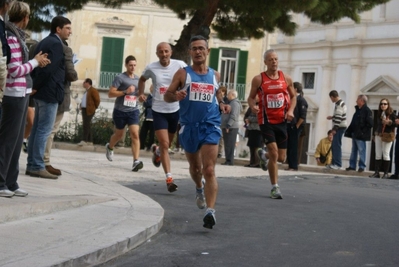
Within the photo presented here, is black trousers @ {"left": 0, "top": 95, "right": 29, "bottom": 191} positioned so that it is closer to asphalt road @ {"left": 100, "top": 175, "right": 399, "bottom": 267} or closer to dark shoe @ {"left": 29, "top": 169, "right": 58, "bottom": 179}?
asphalt road @ {"left": 100, "top": 175, "right": 399, "bottom": 267}

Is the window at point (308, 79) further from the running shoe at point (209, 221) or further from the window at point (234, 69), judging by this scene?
the running shoe at point (209, 221)

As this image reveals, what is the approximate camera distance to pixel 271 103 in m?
13.9

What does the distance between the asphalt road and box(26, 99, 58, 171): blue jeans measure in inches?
59.6

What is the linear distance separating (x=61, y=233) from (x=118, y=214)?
1569 millimetres

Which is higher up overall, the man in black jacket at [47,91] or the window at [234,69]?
the window at [234,69]

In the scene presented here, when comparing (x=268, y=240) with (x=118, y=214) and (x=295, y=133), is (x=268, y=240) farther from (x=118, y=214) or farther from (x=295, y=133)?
(x=295, y=133)

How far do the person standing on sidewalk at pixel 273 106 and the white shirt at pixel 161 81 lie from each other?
1085mm

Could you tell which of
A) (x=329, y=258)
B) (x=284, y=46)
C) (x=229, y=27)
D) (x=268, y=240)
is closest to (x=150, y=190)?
(x=268, y=240)

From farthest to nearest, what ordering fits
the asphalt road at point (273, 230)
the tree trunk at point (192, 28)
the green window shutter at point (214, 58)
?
the green window shutter at point (214, 58) → the tree trunk at point (192, 28) → the asphalt road at point (273, 230)

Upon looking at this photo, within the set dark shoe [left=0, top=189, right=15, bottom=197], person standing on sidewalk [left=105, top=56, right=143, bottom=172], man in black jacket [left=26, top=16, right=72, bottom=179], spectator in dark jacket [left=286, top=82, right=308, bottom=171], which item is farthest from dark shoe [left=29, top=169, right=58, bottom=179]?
spectator in dark jacket [left=286, top=82, right=308, bottom=171]

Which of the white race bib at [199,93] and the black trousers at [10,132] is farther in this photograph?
the white race bib at [199,93]

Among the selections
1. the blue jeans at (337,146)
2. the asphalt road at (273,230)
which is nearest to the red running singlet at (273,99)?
the asphalt road at (273,230)

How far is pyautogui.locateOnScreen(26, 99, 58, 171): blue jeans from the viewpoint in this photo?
42.5ft

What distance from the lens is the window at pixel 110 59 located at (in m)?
50.6
